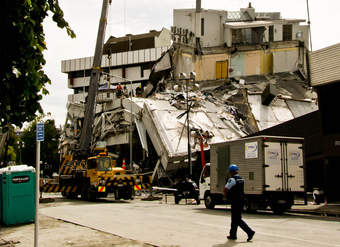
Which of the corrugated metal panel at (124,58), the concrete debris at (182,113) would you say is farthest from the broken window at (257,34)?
the corrugated metal panel at (124,58)

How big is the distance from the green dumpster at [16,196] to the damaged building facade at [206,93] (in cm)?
2127

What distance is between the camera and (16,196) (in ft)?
44.3

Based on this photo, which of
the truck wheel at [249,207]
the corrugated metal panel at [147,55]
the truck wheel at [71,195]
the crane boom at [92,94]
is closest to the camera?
the truck wheel at [249,207]

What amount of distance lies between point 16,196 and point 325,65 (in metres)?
15.1

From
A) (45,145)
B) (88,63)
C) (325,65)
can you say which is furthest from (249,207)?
(88,63)

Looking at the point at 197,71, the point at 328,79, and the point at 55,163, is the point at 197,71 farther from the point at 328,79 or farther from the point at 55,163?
the point at 328,79

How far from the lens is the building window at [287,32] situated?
178 feet

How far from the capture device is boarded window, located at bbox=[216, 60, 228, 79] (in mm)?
53156

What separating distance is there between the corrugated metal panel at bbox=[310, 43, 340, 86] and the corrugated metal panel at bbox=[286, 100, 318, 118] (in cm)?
2526

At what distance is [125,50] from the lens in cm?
8906

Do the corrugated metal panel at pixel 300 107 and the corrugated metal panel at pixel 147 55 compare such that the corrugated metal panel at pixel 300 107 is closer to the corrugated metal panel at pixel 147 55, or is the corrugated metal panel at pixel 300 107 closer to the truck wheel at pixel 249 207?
the truck wheel at pixel 249 207

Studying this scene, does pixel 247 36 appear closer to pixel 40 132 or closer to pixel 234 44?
pixel 234 44

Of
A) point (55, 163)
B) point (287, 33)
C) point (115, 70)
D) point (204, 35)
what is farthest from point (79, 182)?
point (115, 70)

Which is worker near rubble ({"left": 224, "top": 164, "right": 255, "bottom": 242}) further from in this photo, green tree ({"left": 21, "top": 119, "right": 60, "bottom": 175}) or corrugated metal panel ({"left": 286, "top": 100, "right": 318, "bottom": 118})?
green tree ({"left": 21, "top": 119, "right": 60, "bottom": 175})
